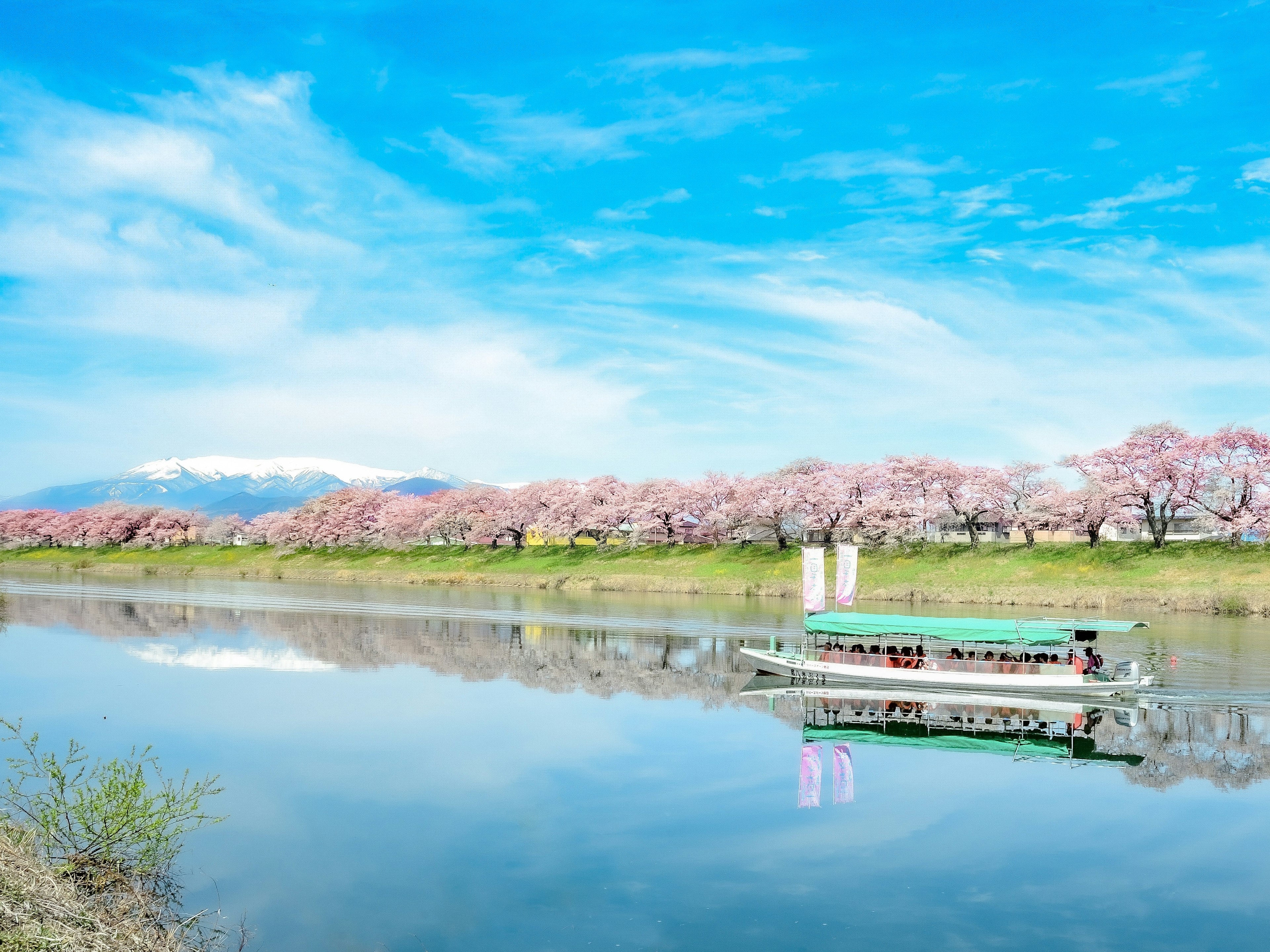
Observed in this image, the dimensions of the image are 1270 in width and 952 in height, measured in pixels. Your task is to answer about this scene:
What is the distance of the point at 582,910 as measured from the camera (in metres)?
14.6

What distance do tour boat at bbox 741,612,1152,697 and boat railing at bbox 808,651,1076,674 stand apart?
28 millimetres

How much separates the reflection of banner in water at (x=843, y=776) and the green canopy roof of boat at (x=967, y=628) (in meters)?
10.1

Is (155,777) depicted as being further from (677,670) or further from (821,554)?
(821,554)

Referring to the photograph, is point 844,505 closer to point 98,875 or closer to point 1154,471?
point 1154,471

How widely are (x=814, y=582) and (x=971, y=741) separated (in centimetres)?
1281

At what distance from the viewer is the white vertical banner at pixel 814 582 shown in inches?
1566

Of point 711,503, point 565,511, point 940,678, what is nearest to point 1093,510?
point 711,503

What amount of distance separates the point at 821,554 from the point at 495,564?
63344 mm

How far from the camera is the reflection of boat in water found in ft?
87.4

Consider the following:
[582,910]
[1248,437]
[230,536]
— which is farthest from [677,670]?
[230,536]

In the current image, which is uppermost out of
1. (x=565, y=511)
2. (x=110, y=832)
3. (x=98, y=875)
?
(x=565, y=511)

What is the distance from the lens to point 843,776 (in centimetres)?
2291

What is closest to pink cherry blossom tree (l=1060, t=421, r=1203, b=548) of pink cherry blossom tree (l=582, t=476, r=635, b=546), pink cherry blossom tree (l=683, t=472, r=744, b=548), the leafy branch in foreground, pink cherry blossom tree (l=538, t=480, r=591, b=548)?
pink cherry blossom tree (l=683, t=472, r=744, b=548)

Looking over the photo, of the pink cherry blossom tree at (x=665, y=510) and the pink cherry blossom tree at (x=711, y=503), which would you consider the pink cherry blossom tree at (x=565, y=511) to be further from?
the pink cherry blossom tree at (x=711, y=503)
